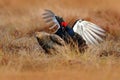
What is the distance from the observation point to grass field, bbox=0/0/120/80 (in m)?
9.16

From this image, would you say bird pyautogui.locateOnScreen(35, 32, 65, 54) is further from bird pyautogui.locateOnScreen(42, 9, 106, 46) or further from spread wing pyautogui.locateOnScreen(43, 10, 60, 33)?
spread wing pyautogui.locateOnScreen(43, 10, 60, 33)

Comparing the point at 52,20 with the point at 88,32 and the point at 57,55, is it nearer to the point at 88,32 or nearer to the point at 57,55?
the point at 88,32

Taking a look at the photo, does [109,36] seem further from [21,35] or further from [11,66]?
[11,66]

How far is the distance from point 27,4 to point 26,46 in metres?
4.27

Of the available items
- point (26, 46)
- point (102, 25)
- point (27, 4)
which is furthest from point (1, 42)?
point (27, 4)

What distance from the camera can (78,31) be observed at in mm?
12781

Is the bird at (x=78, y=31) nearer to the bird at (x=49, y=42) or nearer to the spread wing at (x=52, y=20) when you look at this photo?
the spread wing at (x=52, y=20)

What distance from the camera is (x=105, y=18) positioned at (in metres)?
15.2

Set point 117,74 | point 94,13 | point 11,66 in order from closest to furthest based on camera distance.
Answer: point 117,74 < point 11,66 < point 94,13

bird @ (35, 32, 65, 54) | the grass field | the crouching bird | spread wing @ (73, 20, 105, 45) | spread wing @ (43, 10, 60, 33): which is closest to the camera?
the grass field

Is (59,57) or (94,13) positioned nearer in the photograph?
(59,57)

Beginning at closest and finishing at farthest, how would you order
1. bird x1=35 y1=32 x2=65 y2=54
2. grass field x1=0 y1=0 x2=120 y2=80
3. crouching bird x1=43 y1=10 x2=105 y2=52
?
1. grass field x1=0 y1=0 x2=120 y2=80
2. bird x1=35 y1=32 x2=65 y2=54
3. crouching bird x1=43 y1=10 x2=105 y2=52

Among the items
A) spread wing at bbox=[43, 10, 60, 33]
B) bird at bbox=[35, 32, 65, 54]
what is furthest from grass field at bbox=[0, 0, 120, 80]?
spread wing at bbox=[43, 10, 60, 33]

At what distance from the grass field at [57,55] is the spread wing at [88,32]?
18cm
